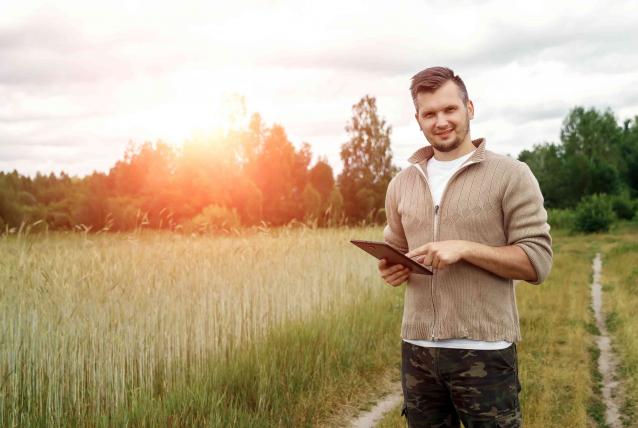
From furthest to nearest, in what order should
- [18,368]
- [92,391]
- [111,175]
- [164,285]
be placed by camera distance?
[111,175], [164,285], [92,391], [18,368]

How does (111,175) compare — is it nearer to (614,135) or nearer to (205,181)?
(205,181)

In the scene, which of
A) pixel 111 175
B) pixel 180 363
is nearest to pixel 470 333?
pixel 180 363

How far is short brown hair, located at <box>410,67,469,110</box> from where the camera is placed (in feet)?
7.66

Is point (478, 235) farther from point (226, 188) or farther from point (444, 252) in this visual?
point (226, 188)

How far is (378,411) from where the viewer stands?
536cm

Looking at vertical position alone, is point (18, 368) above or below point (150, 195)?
below

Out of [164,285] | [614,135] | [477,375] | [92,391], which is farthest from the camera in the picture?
[614,135]

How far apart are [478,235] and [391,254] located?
339mm

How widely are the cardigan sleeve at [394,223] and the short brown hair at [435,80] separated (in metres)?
0.45

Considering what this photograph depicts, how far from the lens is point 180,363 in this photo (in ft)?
16.6

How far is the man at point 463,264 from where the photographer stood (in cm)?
222

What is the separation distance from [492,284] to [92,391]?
10.0 ft

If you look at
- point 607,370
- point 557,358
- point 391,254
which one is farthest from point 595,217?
point 391,254

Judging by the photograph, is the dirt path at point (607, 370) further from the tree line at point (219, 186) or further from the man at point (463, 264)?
the tree line at point (219, 186)
